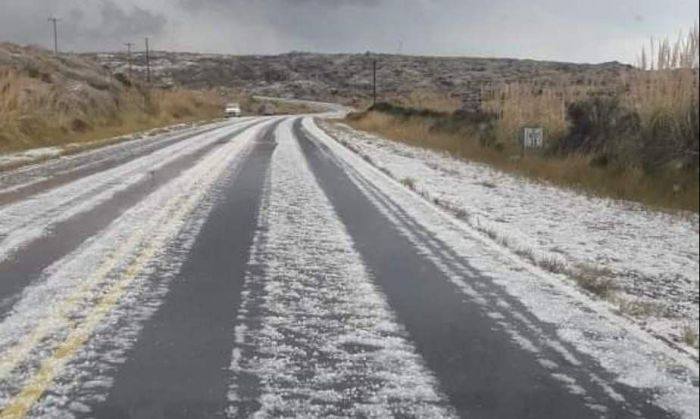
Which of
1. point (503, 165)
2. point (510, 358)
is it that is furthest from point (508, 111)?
point (510, 358)

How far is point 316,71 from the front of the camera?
501 feet

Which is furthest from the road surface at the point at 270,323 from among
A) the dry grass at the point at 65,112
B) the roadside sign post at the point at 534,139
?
the dry grass at the point at 65,112

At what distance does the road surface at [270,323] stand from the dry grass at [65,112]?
17.9 metres

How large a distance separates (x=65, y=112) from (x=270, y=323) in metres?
31.9

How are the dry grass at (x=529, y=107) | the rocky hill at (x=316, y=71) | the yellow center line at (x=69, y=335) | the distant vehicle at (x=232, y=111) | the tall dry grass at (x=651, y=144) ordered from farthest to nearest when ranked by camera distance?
the rocky hill at (x=316, y=71)
the distant vehicle at (x=232, y=111)
the dry grass at (x=529, y=107)
the yellow center line at (x=69, y=335)
the tall dry grass at (x=651, y=144)

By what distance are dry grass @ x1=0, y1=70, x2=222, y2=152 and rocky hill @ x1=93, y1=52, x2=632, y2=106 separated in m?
67.6

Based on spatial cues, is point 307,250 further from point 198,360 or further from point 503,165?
point 503,165

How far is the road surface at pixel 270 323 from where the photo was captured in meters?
4.43

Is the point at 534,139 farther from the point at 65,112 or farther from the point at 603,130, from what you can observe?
the point at 65,112

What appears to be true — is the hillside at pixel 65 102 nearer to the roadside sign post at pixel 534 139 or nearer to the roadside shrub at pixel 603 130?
the roadside sign post at pixel 534 139

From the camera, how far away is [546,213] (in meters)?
12.0

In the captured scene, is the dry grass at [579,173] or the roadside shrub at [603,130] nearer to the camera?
the dry grass at [579,173]

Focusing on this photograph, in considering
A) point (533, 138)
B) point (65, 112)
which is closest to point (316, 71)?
point (65, 112)

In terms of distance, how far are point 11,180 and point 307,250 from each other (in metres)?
10.1
